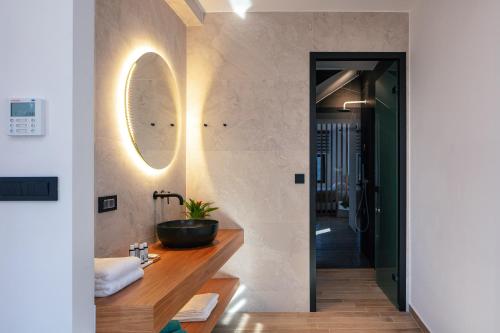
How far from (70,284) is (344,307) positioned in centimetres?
279

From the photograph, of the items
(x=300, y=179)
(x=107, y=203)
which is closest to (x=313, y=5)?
(x=300, y=179)

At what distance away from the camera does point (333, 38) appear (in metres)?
3.36

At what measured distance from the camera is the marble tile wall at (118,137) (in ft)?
6.42

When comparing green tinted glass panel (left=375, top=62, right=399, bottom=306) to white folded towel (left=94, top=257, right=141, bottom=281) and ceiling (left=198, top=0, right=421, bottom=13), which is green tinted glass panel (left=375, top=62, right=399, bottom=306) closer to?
ceiling (left=198, top=0, right=421, bottom=13)

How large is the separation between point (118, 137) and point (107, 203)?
0.40 meters

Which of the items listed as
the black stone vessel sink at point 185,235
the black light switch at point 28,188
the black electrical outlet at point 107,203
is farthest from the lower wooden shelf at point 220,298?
the black light switch at point 28,188

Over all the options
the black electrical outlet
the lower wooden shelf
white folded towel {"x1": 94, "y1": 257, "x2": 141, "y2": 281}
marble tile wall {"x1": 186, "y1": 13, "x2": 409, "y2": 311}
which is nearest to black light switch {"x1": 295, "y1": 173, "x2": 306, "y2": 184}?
marble tile wall {"x1": 186, "y1": 13, "x2": 409, "y2": 311}

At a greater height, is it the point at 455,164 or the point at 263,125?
the point at 263,125

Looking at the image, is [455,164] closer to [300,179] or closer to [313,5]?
[300,179]

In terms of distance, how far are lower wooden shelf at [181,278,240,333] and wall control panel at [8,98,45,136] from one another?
1.52 m

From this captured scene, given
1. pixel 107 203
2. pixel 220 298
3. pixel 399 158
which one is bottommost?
pixel 220 298

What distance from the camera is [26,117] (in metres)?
1.26

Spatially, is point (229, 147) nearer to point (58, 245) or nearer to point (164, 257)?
point (164, 257)

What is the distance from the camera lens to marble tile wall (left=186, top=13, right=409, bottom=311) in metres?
3.34
